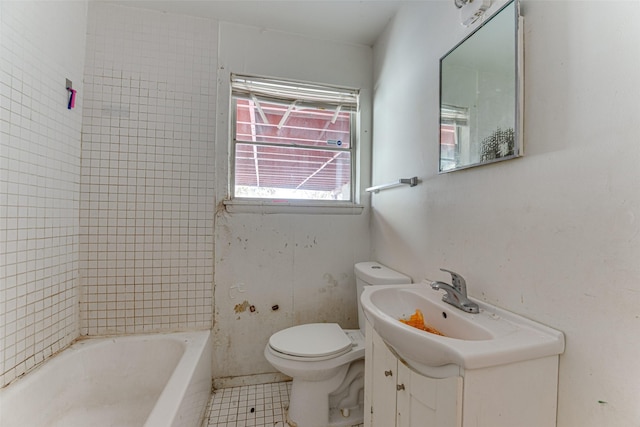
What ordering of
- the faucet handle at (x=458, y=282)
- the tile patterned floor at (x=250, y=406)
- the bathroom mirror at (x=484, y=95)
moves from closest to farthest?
1. the bathroom mirror at (x=484, y=95)
2. the faucet handle at (x=458, y=282)
3. the tile patterned floor at (x=250, y=406)

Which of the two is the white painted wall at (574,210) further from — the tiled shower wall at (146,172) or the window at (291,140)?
the tiled shower wall at (146,172)

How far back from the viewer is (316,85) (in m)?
1.82

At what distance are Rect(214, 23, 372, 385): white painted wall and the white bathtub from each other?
0.24 metres

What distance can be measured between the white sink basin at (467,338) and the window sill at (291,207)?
0.85 metres

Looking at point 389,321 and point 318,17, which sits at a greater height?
point 318,17

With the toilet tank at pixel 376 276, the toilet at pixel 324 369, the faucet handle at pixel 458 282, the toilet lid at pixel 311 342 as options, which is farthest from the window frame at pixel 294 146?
the faucet handle at pixel 458 282

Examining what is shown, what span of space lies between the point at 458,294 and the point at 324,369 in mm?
738

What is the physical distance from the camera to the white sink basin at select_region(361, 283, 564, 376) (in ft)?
2.07

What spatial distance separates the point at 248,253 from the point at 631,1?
173cm

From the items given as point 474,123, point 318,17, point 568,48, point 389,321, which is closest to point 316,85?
point 318,17

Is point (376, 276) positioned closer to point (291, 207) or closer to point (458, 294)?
point (458, 294)

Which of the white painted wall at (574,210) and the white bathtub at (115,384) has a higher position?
the white painted wall at (574,210)

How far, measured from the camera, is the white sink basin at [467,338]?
2.07 ft

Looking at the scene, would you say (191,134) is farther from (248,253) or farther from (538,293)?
(538,293)
